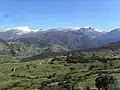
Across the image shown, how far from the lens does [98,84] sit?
245 ft

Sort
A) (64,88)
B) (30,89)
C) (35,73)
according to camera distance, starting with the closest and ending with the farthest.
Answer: (64,88), (30,89), (35,73)

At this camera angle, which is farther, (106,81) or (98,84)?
(98,84)

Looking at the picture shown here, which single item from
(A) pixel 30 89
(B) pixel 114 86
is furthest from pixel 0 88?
(B) pixel 114 86

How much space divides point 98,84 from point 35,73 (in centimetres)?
12417

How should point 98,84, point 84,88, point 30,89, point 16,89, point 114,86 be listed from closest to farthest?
point 114,86 → point 98,84 → point 84,88 → point 30,89 → point 16,89

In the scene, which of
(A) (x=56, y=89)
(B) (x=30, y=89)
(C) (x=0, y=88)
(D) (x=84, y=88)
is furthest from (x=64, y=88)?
(C) (x=0, y=88)

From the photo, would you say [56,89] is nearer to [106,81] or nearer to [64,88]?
[64,88]

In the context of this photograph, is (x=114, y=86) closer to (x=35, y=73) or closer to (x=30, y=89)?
(x=30, y=89)

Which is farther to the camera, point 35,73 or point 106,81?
point 35,73

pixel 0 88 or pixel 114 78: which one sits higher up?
pixel 114 78

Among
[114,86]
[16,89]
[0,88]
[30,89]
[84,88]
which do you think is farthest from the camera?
Result: [0,88]

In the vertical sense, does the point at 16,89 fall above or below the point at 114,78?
below

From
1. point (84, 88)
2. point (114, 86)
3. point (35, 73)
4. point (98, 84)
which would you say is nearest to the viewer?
point (114, 86)

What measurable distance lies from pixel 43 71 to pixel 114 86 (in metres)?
137
